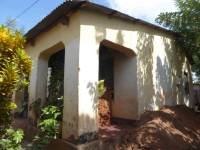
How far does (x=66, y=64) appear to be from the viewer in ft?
24.6

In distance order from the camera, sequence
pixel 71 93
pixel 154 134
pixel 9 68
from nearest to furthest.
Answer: pixel 9 68
pixel 154 134
pixel 71 93

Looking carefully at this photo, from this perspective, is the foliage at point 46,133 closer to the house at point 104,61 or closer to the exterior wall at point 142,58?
the house at point 104,61

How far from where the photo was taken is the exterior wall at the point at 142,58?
23.5 feet

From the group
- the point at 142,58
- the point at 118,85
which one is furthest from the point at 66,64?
the point at 142,58

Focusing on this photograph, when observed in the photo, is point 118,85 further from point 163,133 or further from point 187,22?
point 187,22

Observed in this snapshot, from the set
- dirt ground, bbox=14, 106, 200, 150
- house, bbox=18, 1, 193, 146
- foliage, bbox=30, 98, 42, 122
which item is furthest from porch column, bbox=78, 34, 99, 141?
foliage, bbox=30, 98, 42, 122

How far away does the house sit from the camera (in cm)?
688

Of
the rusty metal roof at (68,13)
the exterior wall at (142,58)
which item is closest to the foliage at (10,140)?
the exterior wall at (142,58)

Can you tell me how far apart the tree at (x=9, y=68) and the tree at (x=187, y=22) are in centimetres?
911

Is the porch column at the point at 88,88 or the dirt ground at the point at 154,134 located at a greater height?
the porch column at the point at 88,88

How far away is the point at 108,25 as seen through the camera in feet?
25.6

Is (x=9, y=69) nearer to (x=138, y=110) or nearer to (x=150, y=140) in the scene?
(x=150, y=140)

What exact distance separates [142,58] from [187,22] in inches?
156

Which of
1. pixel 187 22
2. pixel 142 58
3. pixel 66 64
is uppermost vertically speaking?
pixel 187 22
